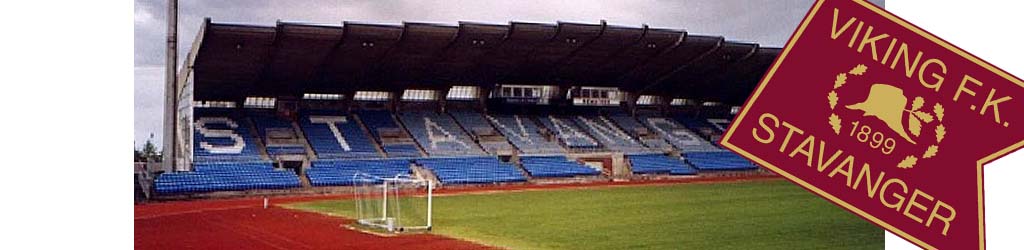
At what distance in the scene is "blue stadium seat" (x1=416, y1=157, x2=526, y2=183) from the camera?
7289mm

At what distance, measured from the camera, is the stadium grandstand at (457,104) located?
259 inches

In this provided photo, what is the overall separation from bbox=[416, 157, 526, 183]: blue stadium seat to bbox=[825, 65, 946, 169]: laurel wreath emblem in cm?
289

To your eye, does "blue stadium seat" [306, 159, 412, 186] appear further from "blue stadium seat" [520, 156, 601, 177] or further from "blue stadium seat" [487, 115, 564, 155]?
"blue stadium seat" [520, 156, 601, 177]

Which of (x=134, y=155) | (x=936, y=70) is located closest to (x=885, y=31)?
(x=936, y=70)

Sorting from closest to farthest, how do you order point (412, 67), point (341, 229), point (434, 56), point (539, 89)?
point (341, 229), point (539, 89), point (434, 56), point (412, 67)

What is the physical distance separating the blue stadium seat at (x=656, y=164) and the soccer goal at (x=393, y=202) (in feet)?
7.34

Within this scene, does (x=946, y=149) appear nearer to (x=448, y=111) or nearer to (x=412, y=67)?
(x=448, y=111)

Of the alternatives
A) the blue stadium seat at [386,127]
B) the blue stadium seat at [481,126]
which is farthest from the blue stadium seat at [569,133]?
the blue stadium seat at [386,127]

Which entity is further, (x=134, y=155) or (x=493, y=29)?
(x=493, y=29)

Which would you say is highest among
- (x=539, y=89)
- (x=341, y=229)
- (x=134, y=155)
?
(x=539, y=89)

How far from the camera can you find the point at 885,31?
19.3 ft

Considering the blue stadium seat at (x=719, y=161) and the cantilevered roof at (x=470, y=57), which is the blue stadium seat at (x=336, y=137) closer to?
the cantilevered roof at (x=470, y=57)

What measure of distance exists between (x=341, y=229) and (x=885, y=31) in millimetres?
3761

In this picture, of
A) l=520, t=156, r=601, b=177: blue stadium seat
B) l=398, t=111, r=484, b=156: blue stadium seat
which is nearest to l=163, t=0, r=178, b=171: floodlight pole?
l=398, t=111, r=484, b=156: blue stadium seat
